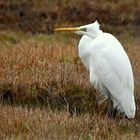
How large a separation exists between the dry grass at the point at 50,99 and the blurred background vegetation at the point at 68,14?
188 inches

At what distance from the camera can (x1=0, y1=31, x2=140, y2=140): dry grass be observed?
20.9ft

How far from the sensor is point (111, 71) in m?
7.34

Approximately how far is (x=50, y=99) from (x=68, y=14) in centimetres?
861

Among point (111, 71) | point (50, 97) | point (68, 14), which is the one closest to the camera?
point (111, 71)

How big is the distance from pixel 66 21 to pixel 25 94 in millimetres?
8007

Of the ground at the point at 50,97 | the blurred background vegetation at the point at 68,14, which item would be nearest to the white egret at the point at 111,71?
the ground at the point at 50,97

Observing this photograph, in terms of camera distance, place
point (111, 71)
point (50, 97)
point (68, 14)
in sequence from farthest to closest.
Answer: point (68, 14) → point (50, 97) → point (111, 71)

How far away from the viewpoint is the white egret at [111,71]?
23.6 feet

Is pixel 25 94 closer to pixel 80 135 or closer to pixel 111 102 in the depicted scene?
pixel 111 102

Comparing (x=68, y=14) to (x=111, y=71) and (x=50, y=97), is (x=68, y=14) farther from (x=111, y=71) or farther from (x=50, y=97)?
(x=111, y=71)

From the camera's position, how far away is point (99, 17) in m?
16.0

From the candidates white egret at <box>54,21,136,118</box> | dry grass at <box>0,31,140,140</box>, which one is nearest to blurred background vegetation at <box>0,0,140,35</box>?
dry grass at <box>0,31,140,140</box>

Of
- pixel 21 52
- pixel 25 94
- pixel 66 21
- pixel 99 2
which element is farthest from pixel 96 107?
pixel 99 2

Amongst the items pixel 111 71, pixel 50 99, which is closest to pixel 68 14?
pixel 50 99
